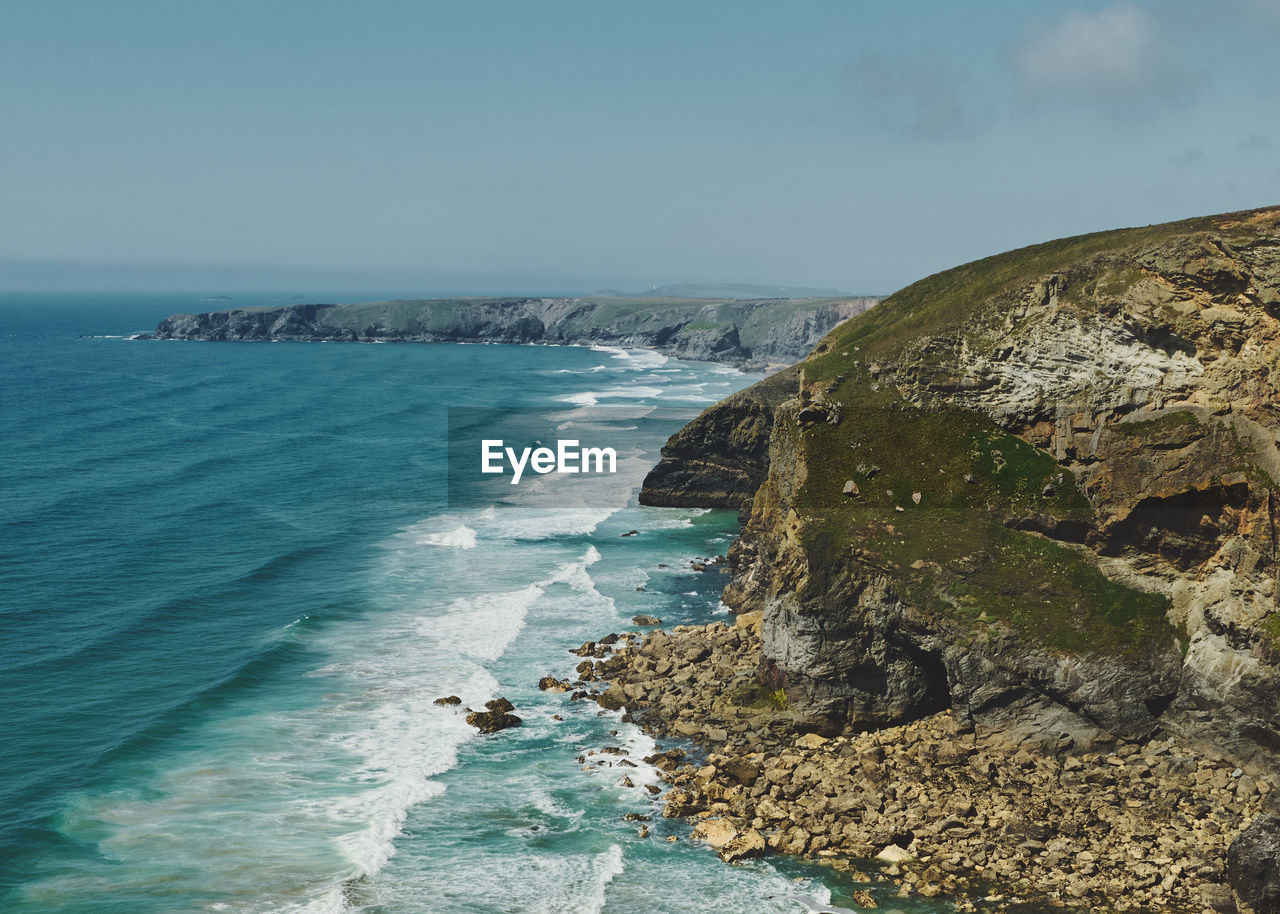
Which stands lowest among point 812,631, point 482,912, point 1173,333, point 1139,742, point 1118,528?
point 482,912

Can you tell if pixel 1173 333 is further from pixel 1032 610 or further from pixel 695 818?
pixel 695 818

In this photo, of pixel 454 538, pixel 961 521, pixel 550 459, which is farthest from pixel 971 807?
pixel 550 459

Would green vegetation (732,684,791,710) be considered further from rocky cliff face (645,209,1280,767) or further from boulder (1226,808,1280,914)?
boulder (1226,808,1280,914)

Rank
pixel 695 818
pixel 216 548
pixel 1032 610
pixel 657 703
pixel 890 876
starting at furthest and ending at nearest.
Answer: pixel 216 548, pixel 657 703, pixel 1032 610, pixel 695 818, pixel 890 876

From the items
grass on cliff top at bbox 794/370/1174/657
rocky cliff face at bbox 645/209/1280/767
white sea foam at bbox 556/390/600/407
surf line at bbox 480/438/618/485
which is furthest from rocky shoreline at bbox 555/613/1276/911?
white sea foam at bbox 556/390/600/407

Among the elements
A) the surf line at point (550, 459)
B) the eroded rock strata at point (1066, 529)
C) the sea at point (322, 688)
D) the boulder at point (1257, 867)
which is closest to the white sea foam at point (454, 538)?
the sea at point (322, 688)

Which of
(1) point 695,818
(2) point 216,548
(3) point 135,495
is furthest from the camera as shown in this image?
(3) point 135,495

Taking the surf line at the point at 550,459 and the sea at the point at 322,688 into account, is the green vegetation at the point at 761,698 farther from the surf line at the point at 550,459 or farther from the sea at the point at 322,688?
the surf line at the point at 550,459

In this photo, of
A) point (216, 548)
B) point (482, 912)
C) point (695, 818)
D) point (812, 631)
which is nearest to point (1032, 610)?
point (812, 631)
